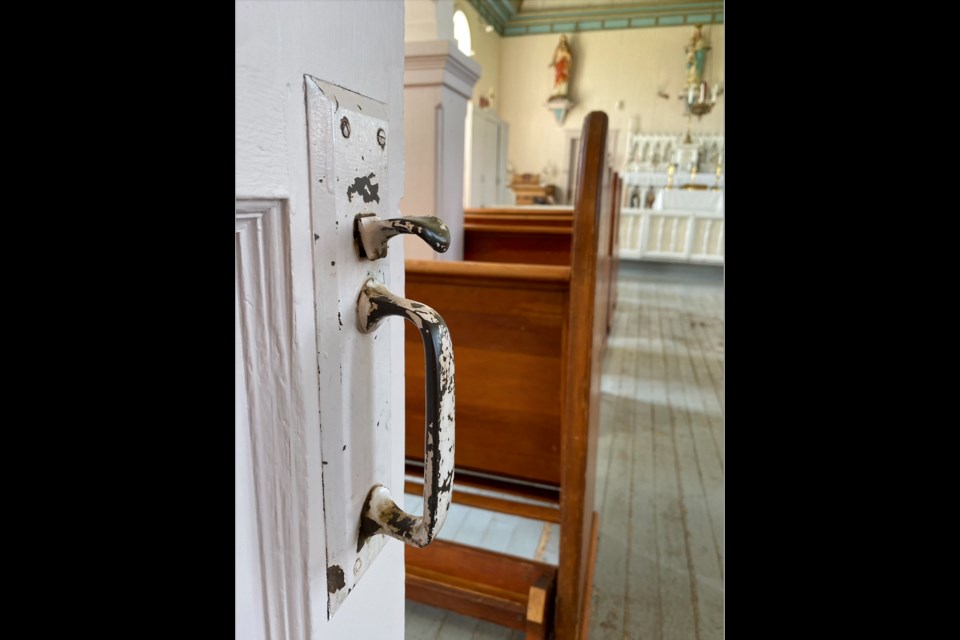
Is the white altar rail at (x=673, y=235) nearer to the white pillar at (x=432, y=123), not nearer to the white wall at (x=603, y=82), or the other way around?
the white wall at (x=603, y=82)

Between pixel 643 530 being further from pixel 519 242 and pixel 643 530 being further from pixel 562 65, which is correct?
pixel 562 65

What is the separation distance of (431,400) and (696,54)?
11167 mm

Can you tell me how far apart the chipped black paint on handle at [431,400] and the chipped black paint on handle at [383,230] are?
0.02 meters

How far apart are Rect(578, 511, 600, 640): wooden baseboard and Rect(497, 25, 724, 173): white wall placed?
31.6ft

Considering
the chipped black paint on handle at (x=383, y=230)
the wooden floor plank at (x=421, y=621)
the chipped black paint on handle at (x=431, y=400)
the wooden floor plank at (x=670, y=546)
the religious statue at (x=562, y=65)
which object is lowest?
the wooden floor plank at (x=421, y=621)

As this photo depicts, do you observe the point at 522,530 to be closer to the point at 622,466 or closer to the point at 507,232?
the point at 622,466

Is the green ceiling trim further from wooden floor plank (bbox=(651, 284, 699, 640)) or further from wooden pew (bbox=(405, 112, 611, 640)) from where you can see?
wooden pew (bbox=(405, 112, 611, 640))

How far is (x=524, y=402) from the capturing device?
136 centimetres

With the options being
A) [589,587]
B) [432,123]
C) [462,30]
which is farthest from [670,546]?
[462,30]

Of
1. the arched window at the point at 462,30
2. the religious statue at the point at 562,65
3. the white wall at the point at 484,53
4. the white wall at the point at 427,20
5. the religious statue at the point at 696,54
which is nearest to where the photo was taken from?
the white wall at the point at 427,20

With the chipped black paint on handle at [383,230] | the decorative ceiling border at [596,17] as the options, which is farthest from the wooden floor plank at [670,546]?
the decorative ceiling border at [596,17]

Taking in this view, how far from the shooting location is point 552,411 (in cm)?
133

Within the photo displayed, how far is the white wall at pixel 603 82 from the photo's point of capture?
33.7 ft
